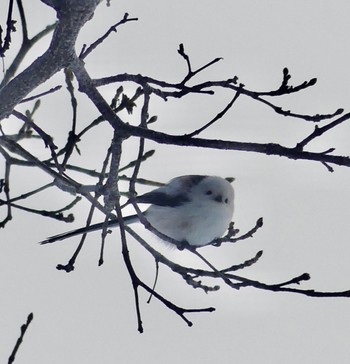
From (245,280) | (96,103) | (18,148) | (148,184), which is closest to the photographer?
(245,280)

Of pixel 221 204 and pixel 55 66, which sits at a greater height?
pixel 221 204

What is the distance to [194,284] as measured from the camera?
4051 mm

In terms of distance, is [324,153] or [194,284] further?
[194,284]

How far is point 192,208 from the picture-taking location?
586 centimetres

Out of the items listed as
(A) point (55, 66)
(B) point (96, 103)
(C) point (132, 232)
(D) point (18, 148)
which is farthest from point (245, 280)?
(D) point (18, 148)

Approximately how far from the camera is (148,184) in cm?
517

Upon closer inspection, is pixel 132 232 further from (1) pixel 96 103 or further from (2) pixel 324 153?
(2) pixel 324 153

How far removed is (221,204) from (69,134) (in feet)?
6.48

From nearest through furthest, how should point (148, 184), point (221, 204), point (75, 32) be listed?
point (75, 32) < point (148, 184) < point (221, 204)

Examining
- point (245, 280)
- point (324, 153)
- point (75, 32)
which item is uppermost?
point (75, 32)

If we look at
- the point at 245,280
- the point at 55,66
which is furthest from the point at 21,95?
the point at 245,280

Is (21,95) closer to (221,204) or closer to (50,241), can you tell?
(50,241)

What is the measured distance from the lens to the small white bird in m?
5.74

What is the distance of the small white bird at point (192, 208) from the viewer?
5.74m
